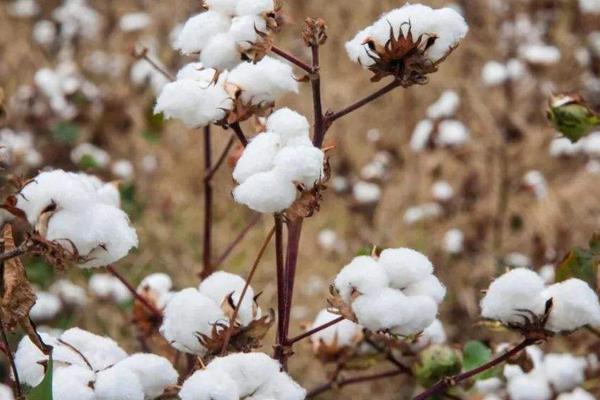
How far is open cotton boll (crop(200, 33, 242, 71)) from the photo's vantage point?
0.75m

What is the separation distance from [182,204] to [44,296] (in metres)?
1.01

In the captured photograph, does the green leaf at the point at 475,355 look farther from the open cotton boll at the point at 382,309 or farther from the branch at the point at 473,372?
the open cotton boll at the point at 382,309

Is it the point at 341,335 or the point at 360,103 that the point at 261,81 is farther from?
the point at 341,335

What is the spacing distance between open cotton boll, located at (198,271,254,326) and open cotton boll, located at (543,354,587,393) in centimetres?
61

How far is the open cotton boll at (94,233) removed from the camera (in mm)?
685

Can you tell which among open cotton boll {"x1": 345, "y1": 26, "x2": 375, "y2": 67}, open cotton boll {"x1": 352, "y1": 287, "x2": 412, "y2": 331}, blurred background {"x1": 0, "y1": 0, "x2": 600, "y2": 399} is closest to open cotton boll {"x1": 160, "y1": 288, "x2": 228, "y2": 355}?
open cotton boll {"x1": 352, "y1": 287, "x2": 412, "y2": 331}

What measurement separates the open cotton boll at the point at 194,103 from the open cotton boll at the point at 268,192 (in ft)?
0.37

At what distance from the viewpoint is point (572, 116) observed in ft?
3.61

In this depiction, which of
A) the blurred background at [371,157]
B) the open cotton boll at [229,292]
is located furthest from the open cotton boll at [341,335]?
the blurred background at [371,157]

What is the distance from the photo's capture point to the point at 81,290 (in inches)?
91.6

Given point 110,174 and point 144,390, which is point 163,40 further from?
point 144,390

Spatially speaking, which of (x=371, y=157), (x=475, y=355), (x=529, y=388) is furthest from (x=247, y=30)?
(x=371, y=157)

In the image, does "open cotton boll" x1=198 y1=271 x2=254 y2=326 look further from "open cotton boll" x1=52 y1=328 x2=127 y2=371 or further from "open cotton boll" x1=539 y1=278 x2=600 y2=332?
"open cotton boll" x1=539 y1=278 x2=600 y2=332

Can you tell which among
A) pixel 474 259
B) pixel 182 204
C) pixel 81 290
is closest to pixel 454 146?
pixel 474 259
